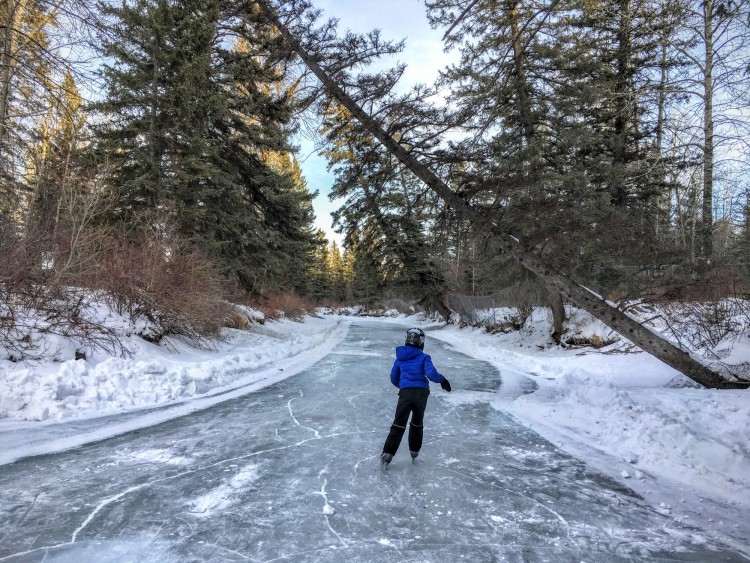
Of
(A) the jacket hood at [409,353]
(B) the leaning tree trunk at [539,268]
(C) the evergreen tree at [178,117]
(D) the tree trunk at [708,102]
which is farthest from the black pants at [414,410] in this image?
(C) the evergreen tree at [178,117]

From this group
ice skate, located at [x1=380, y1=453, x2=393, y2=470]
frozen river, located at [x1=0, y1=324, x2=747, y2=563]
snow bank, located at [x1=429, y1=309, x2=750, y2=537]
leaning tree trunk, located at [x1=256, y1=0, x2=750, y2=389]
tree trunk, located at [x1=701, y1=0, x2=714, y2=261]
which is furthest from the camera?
leaning tree trunk, located at [x1=256, y1=0, x2=750, y2=389]

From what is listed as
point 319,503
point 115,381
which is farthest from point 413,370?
point 115,381

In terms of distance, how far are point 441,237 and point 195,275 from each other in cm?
650

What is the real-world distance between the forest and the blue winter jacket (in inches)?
150

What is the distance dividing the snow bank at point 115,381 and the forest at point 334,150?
0.92m

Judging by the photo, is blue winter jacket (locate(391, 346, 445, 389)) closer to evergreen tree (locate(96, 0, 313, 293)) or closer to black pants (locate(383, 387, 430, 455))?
black pants (locate(383, 387, 430, 455))

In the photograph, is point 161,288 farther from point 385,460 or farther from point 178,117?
point 385,460

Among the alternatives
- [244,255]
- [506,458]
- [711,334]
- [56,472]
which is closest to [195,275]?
[244,255]

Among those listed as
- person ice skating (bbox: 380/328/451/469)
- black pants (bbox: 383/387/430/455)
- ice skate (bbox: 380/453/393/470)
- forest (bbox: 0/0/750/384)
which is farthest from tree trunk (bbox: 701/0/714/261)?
ice skate (bbox: 380/453/393/470)

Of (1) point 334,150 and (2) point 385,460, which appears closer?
(2) point 385,460

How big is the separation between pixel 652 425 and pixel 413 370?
3083 mm

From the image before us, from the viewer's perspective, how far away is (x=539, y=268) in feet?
26.1

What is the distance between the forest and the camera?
20.5ft

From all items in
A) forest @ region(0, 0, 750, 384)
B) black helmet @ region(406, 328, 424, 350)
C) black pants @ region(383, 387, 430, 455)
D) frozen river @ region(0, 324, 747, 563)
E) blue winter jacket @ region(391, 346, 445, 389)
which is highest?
forest @ region(0, 0, 750, 384)
